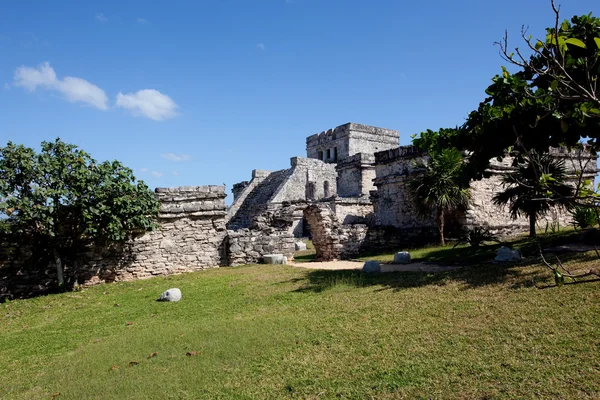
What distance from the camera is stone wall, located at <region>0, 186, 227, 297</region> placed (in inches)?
403

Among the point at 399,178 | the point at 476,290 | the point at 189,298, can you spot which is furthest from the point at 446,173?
the point at 189,298

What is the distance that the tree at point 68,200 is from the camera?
367 inches

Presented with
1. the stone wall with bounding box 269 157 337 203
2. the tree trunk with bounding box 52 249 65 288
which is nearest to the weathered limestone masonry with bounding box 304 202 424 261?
the tree trunk with bounding box 52 249 65 288

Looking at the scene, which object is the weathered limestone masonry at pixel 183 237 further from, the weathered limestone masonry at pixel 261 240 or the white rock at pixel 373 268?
the white rock at pixel 373 268

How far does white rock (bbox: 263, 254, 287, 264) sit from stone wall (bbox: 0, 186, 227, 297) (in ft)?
4.43

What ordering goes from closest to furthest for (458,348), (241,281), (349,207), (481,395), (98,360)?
(481,395) < (458,348) < (98,360) < (241,281) < (349,207)

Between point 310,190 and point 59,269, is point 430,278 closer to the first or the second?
point 59,269

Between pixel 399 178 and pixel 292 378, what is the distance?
1329cm

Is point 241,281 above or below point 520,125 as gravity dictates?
below

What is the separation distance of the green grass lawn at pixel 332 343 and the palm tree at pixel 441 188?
5.14 meters

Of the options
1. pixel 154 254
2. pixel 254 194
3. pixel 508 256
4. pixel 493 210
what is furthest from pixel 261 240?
pixel 254 194

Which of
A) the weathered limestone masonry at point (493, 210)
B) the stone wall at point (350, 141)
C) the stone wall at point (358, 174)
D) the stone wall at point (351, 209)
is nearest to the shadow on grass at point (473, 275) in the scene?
the weathered limestone masonry at point (493, 210)

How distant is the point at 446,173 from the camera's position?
13.6 meters

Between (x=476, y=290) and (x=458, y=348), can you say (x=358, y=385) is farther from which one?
(x=476, y=290)
